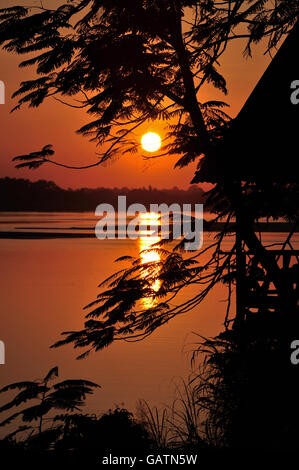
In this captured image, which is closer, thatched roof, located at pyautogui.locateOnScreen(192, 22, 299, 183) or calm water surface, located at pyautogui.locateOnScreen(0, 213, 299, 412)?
thatched roof, located at pyautogui.locateOnScreen(192, 22, 299, 183)

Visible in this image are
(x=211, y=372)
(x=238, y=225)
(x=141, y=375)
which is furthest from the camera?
(x=141, y=375)

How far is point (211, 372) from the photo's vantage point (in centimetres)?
1019

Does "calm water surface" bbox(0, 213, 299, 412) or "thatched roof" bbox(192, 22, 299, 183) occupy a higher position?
"thatched roof" bbox(192, 22, 299, 183)

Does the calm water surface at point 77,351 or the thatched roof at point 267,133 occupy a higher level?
the thatched roof at point 267,133

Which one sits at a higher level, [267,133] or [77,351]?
[267,133]

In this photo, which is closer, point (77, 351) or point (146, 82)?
point (146, 82)

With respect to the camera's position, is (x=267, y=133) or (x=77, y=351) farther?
(x=77, y=351)

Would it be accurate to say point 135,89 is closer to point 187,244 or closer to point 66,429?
point 187,244

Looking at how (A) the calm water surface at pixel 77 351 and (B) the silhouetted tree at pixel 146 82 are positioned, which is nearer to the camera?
(B) the silhouetted tree at pixel 146 82

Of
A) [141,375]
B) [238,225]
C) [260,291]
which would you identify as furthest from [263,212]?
[141,375]

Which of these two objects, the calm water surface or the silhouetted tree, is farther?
the calm water surface

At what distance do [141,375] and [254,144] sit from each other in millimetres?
10348

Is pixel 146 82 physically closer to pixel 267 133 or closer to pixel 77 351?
pixel 267 133

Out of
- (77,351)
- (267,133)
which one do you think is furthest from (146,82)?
(77,351)
